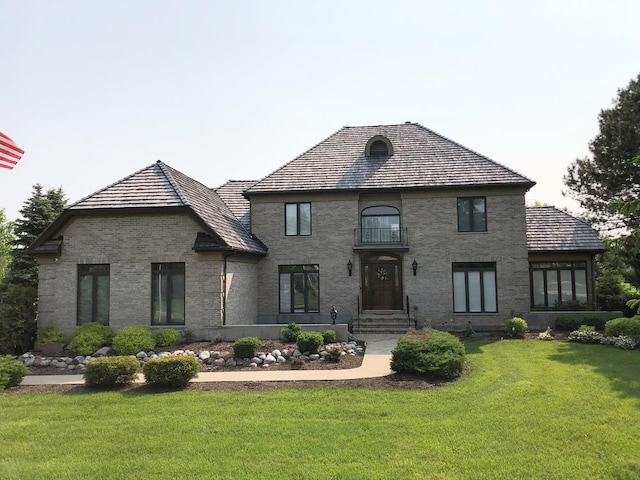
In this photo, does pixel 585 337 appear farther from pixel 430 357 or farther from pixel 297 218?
pixel 297 218

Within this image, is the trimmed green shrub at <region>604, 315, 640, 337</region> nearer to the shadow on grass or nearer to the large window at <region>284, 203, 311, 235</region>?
the shadow on grass

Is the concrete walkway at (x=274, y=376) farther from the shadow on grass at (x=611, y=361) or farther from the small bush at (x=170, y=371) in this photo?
the shadow on grass at (x=611, y=361)

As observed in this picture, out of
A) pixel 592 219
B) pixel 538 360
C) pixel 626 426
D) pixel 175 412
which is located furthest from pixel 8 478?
pixel 592 219

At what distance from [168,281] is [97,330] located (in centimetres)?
298

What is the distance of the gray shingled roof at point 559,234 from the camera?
20.5m

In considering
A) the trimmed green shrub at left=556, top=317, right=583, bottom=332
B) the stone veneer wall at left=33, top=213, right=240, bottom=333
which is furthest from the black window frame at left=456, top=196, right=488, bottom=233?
the stone veneer wall at left=33, top=213, right=240, bottom=333

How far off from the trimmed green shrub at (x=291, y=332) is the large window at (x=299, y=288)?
532 cm

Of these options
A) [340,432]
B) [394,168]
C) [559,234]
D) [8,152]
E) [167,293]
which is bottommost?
[340,432]

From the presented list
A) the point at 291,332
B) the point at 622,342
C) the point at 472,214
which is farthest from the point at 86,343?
the point at 622,342

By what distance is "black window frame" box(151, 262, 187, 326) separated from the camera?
53.0 feet

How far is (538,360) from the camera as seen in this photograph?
41.3 feet

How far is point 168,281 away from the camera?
16359 mm

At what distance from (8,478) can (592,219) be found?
34615 mm

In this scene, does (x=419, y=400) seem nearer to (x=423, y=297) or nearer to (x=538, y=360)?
(x=538, y=360)
